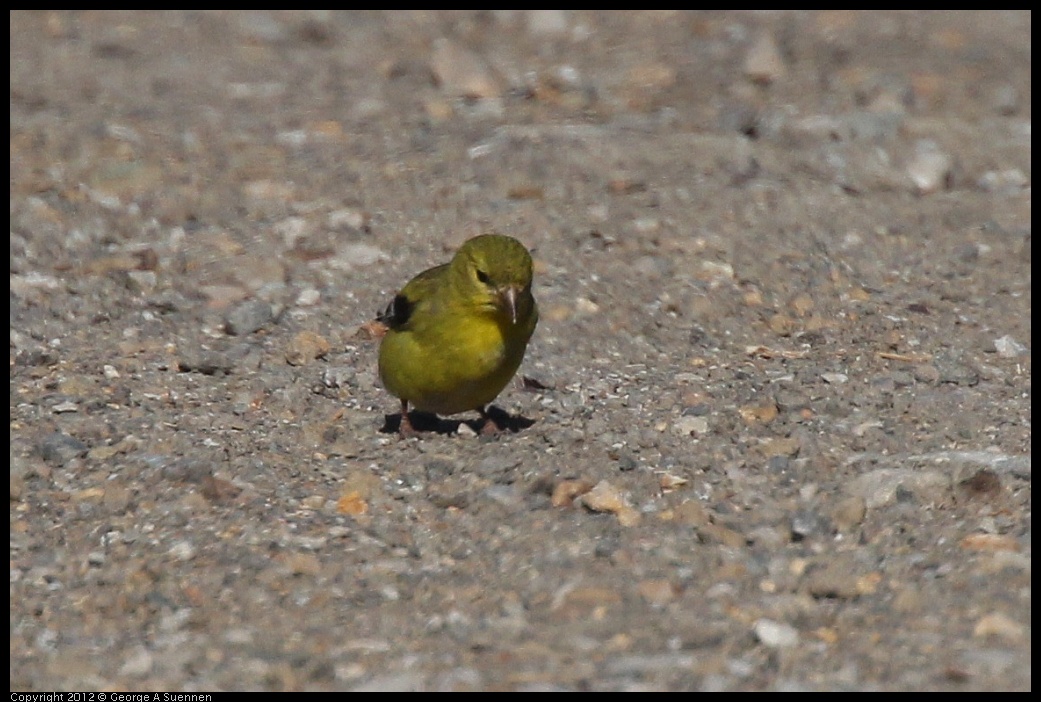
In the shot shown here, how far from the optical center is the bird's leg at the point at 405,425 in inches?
241

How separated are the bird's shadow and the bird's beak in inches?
22.9

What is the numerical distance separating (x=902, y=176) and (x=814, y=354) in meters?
2.62

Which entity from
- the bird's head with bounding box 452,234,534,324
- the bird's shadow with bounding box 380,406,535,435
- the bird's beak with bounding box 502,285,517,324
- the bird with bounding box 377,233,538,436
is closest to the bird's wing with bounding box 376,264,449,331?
the bird with bounding box 377,233,538,436

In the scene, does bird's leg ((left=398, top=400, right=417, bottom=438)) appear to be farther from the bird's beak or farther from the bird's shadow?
the bird's beak

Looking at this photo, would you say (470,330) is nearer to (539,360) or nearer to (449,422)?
(449,422)

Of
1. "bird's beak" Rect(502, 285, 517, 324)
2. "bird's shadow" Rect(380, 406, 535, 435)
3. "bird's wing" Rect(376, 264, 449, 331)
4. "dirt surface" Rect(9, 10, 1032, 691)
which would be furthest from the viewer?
"bird's shadow" Rect(380, 406, 535, 435)

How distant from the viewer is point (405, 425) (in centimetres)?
615

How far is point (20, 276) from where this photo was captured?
7727 mm

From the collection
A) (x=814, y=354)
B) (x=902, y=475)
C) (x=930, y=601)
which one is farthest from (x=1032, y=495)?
(x=814, y=354)

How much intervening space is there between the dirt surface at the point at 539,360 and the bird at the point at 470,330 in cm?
24

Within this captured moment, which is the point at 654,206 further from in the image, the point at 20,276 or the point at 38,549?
the point at 38,549

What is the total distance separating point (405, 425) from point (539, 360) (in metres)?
0.92

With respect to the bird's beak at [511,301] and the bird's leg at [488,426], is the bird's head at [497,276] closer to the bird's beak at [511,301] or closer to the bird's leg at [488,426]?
the bird's beak at [511,301]

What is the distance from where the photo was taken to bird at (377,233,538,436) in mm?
5816
